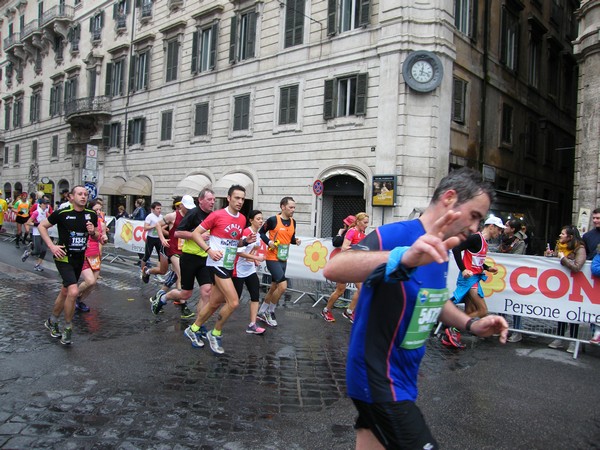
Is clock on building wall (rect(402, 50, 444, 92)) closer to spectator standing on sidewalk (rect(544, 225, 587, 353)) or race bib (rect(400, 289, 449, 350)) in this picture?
spectator standing on sidewalk (rect(544, 225, 587, 353))

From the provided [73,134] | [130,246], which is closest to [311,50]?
[130,246]

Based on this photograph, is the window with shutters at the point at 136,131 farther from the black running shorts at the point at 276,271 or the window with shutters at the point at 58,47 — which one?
the black running shorts at the point at 276,271

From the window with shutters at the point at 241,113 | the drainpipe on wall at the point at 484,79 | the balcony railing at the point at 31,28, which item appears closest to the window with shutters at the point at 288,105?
the window with shutters at the point at 241,113

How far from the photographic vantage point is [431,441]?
2.14 meters

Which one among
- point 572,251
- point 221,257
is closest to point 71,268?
point 221,257

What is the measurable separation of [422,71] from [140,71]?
1780 centimetres

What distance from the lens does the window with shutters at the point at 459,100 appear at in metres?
18.7

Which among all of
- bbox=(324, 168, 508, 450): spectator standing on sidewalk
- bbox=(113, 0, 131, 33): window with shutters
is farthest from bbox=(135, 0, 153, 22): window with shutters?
bbox=(324, 168, 508, 450): spectator standing on sidewalk

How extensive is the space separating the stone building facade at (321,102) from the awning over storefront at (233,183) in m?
0.07

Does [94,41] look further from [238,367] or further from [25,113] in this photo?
[238,367]

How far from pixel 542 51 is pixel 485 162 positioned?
341 inches

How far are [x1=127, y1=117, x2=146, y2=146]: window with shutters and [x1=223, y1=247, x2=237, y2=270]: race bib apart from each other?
23891 mm

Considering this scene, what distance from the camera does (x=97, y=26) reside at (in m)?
32.9

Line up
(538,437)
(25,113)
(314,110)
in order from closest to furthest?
(538,437)
(314,110)
(25,113)
